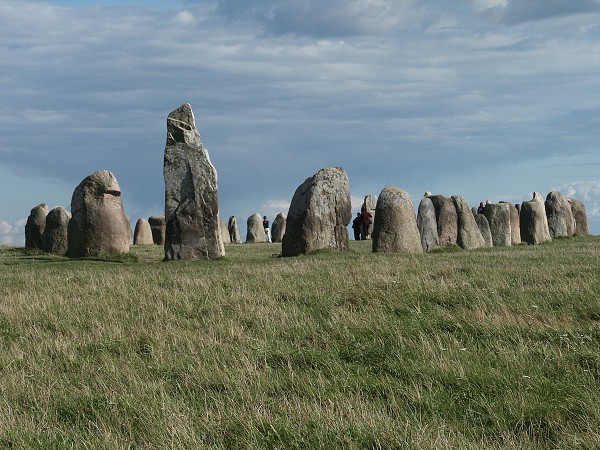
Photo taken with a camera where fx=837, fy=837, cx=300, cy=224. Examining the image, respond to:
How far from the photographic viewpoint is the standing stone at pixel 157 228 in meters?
45.4

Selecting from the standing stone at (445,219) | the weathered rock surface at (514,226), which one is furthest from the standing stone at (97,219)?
the weathered rock surface at (514,226)

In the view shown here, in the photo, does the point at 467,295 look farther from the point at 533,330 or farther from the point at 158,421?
the point at 158,421

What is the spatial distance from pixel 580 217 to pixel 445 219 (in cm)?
1694

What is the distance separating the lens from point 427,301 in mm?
13336

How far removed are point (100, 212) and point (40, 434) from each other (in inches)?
803

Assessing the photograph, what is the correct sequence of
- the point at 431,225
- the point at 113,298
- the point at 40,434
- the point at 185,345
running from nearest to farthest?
Result: the point at 40,434
the point at 185,345
the point at 113,298
the point at 431,225

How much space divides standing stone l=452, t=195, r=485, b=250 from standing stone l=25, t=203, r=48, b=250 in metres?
16.4

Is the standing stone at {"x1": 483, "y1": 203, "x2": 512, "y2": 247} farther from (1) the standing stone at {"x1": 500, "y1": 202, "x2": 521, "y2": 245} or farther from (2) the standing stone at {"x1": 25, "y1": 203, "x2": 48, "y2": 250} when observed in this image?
(2) the standing stone at {"x1": 25, "y1": 203, "x2": 48, "y2": 250}

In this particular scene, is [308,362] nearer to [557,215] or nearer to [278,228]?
[557,215]

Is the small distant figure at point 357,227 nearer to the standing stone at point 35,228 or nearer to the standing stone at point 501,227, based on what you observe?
the standing stone at point 501,227

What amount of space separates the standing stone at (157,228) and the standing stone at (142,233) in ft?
0.72

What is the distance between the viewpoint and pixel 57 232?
31984 mm

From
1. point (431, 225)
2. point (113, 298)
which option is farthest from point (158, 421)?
point (431, 225)

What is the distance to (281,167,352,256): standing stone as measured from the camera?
2653 cm
